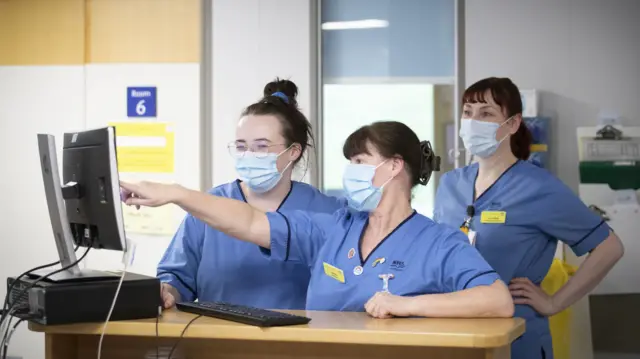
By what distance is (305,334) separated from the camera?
187cm

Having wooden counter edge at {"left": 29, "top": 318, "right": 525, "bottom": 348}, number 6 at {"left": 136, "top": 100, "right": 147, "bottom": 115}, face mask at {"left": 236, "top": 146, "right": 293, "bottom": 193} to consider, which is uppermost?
number 6 at {"left": 136, "top": 100, "right": 147, "bottom": 115}

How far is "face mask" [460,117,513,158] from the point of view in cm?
286

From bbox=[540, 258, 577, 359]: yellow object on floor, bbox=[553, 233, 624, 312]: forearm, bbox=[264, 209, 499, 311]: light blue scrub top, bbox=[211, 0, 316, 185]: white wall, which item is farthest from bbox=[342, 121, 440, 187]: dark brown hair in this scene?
bbox=[211, 0, 316, 185]: white wall

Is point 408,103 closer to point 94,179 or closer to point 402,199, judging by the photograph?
point 402,199

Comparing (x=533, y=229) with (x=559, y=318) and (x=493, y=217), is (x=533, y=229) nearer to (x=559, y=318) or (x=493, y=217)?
(x=493, y=217)

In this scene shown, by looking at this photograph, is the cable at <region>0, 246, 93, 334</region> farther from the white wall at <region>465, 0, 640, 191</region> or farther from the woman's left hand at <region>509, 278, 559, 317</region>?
the white wall at <region>465, 0, 640, 191</region>

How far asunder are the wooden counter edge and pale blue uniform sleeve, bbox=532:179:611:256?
84 cm

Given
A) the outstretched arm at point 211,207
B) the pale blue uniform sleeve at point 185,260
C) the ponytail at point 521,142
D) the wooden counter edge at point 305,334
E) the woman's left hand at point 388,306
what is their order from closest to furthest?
the wooden counter edge at point 305,334, the woman's left hand at point 388,306, the outstretched arm at point 211,207, the pale blue uniform sleeve at point 185,260, the ponytail at point 521,142

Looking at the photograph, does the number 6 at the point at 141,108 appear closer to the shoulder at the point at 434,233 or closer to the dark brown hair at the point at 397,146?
the dark brown hair at the point at 397,146

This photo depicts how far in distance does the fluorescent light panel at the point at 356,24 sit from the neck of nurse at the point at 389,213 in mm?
2112

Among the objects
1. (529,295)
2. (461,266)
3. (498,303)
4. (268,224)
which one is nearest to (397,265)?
(461,266)

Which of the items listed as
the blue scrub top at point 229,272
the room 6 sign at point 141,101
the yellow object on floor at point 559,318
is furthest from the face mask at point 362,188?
the room 6 sign at point 141,101

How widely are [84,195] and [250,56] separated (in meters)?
2.45

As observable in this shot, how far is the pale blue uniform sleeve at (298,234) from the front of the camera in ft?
7.97
